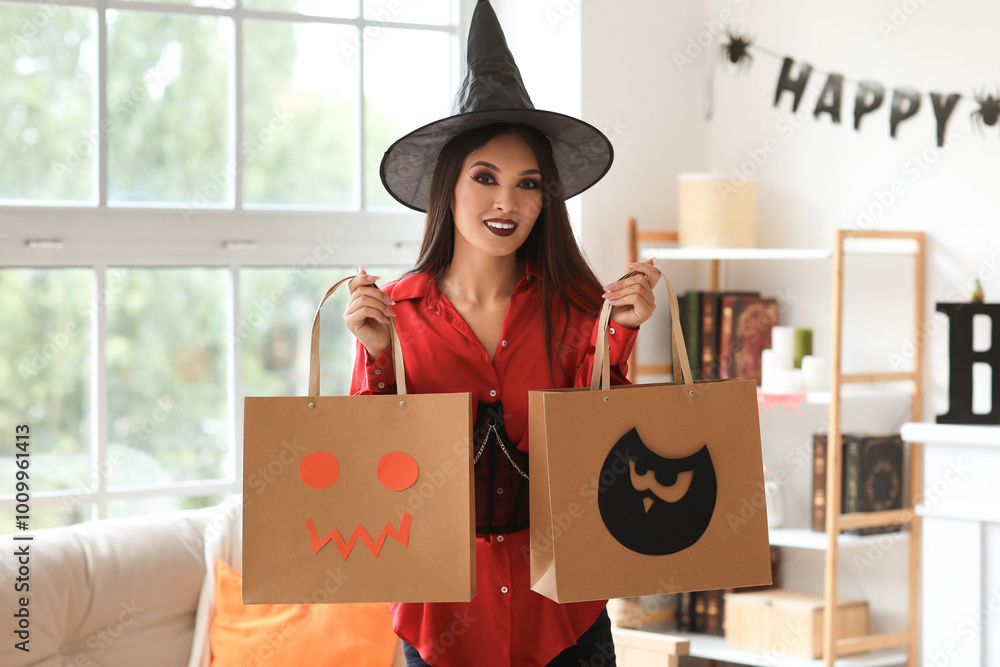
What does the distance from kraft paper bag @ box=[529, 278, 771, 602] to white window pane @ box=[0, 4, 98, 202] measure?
1735mm

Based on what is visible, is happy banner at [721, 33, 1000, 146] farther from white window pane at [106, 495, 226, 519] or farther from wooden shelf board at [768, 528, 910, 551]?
white window pane at [106, 495, 226, 519]

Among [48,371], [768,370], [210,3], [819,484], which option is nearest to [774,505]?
[819,484]

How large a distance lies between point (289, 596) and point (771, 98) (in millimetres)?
2239

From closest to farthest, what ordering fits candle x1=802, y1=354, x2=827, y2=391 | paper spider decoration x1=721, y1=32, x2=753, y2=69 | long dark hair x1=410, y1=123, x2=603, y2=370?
long dark hair x1=410, y1=123, x2=603, y2=370
candle x1=802, y1=354, x2=827, y2=391
paper spider decoration x1=721, y1=32, x2=753, y2=69

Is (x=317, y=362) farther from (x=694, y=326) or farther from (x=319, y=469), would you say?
(x=694, y=326)

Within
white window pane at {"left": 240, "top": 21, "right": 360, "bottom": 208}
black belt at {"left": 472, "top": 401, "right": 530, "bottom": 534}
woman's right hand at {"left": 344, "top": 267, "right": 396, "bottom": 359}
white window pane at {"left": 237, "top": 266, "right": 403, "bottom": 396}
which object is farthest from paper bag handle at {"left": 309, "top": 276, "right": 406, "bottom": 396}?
white window pane at {"left": 240, "top": 21, "right": 360, "bottom": 208}

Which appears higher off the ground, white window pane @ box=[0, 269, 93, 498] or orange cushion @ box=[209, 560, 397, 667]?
white window pane @ box=[0, 269, 93, 498]

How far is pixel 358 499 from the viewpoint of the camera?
116cm

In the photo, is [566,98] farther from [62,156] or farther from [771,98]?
[62,156]

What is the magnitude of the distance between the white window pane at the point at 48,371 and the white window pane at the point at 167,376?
69 millimetres

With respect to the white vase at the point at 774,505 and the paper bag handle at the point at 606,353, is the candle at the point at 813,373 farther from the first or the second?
the paper bag handle at the point at 606,353

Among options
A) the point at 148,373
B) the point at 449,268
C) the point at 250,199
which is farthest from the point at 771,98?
the point at 148,373

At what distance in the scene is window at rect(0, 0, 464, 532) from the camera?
2.34m

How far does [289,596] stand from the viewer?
1.16 metres
